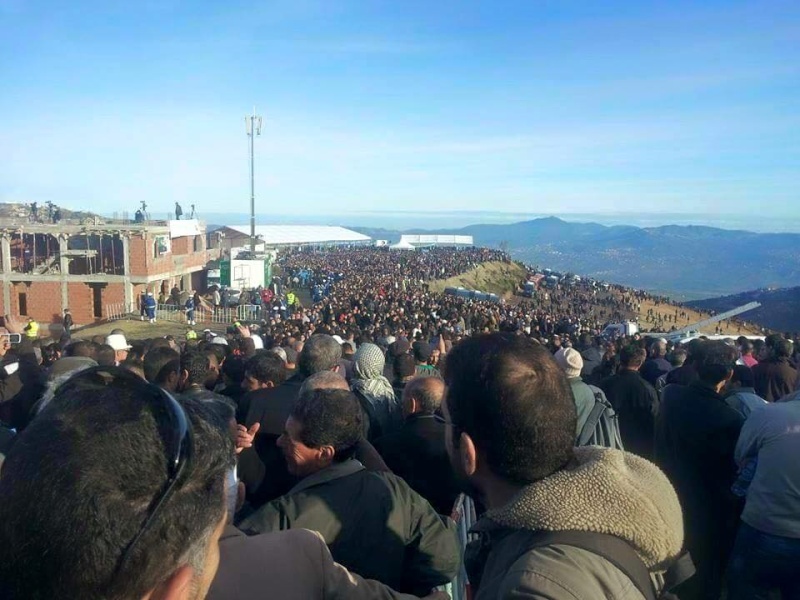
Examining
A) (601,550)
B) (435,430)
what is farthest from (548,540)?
(435,430)

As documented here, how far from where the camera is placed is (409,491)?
2.76m

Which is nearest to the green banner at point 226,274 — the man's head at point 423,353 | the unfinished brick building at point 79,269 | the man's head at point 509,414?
the unfinished brick building at point 79,269

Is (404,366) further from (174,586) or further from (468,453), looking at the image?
(174,586)

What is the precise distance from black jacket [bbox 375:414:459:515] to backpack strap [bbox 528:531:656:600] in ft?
6.85

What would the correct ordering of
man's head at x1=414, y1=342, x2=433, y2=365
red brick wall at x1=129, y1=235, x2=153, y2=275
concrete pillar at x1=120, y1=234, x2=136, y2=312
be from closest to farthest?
man's head at x1=414, y1=342, x2=433, y2=365 → concrete pillar at x1=120, y1=234, x2=136, y2=312 → red brick wall at x1=129, y1=235, x2=153, y2=275

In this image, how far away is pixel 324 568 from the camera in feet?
5.68

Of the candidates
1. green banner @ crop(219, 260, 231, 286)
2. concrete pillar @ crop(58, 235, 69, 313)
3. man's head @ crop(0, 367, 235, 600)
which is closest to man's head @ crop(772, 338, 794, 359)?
man's head @ crop(0, 367, 235, 600)

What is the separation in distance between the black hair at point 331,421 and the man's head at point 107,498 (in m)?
1.62

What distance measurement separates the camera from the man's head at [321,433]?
2.86 metres

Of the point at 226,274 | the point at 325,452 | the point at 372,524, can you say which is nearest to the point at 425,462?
the point at 325,452

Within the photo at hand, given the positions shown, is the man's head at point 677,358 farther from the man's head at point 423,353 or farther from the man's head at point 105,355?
the man's head at point 105,355

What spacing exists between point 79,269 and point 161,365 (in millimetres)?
29551

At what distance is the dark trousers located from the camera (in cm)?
326

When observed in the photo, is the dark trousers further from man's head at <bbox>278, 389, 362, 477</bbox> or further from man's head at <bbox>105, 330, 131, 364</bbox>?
man's head at <bbox>105, 330, 131, 364</bbox>
